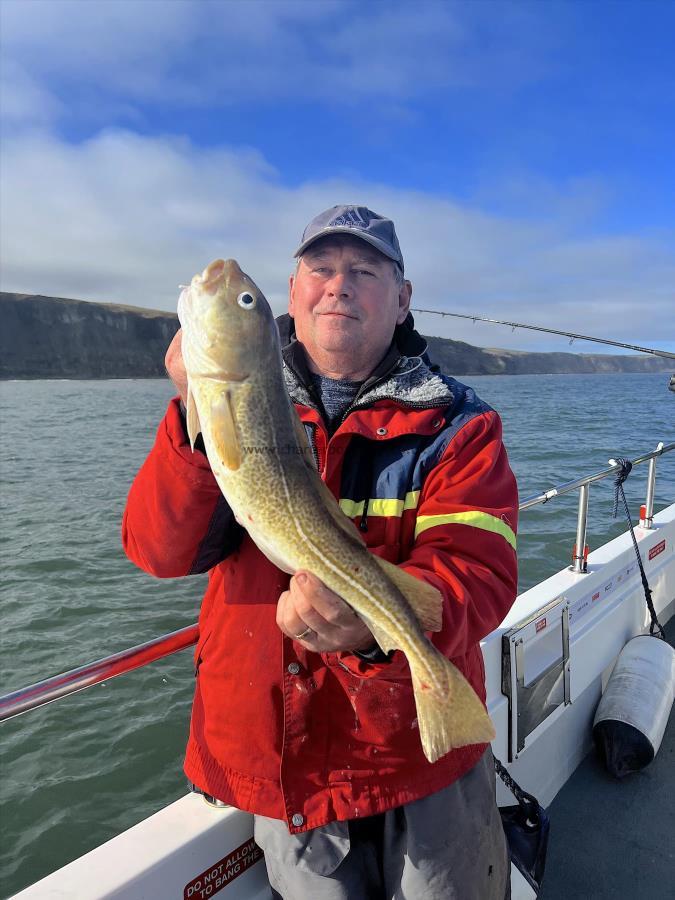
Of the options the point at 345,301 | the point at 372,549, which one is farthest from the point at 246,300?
the point at 372,549

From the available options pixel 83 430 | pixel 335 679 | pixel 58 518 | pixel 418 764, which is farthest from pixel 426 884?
pixel 83 430

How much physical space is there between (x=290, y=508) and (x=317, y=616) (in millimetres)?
339

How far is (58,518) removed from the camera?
15172 millimetres

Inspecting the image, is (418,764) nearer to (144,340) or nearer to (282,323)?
(282,323)

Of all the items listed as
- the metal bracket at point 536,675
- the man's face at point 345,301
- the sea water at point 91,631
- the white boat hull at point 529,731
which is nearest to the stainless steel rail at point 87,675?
the white boat hull at point 529,731

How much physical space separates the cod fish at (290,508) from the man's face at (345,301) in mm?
552

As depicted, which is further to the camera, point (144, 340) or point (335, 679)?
point (144, 340)

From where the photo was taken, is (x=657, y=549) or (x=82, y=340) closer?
(x=657, y=549)

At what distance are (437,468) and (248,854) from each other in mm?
1856

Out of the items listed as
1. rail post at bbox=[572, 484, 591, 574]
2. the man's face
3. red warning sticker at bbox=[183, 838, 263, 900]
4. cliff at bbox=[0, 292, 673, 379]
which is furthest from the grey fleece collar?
cliff at bbox=[0, 292, 673, 379]

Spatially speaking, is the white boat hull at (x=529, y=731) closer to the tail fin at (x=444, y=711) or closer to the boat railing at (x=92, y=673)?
the boat railing at (x=92, y=673)

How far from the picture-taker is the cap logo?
8.32 feet

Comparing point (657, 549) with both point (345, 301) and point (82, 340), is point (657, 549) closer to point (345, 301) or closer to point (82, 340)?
point (345, 301)

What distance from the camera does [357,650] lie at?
1.96 meters
